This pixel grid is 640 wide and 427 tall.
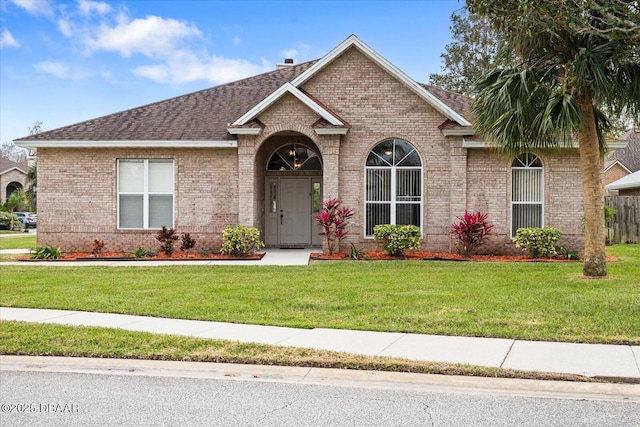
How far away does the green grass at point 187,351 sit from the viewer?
6.13 meters

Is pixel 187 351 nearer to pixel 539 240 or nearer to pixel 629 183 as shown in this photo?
pixel 539 240

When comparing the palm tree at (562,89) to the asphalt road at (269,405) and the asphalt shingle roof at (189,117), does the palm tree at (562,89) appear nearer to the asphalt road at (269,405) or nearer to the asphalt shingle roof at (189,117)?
the asphalt shingle roof at (189,117)

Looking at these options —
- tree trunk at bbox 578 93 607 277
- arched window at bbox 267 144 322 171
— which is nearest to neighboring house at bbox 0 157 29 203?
arched window at bbox 267 144 322 171

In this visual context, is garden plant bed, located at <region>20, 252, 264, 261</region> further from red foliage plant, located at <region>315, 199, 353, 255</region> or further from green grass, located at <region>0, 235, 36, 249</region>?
green grass, located at <region>0, 235, 36, 249</region>

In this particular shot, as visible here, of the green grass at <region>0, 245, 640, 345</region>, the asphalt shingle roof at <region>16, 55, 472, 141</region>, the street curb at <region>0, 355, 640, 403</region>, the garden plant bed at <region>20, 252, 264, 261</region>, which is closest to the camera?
the street curb at <region>0, 355, 640, 403</region>

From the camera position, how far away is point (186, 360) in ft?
21.6

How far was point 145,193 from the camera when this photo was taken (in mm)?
18672

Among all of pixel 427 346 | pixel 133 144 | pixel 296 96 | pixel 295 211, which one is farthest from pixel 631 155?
pixel 427 346

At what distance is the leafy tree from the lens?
133 ft

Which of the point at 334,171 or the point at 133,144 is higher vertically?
the point at 133,144

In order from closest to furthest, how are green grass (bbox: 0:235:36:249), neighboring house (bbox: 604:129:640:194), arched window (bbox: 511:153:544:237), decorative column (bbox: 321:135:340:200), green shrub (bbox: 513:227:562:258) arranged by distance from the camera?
green shrub (bbox: 513:227:562:258) → decorative column (bbox: 321:135:340:200) → arched window (bbox: 511:153:544:237) → green grass (bbox: 0:235:36:249) → neighboring house (bbox: 604:129:640:194)

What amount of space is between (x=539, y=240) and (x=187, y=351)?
13163 millimetres

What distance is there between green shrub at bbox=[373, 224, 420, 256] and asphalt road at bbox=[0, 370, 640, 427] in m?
11.6

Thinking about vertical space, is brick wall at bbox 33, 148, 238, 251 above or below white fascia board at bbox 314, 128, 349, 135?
below
